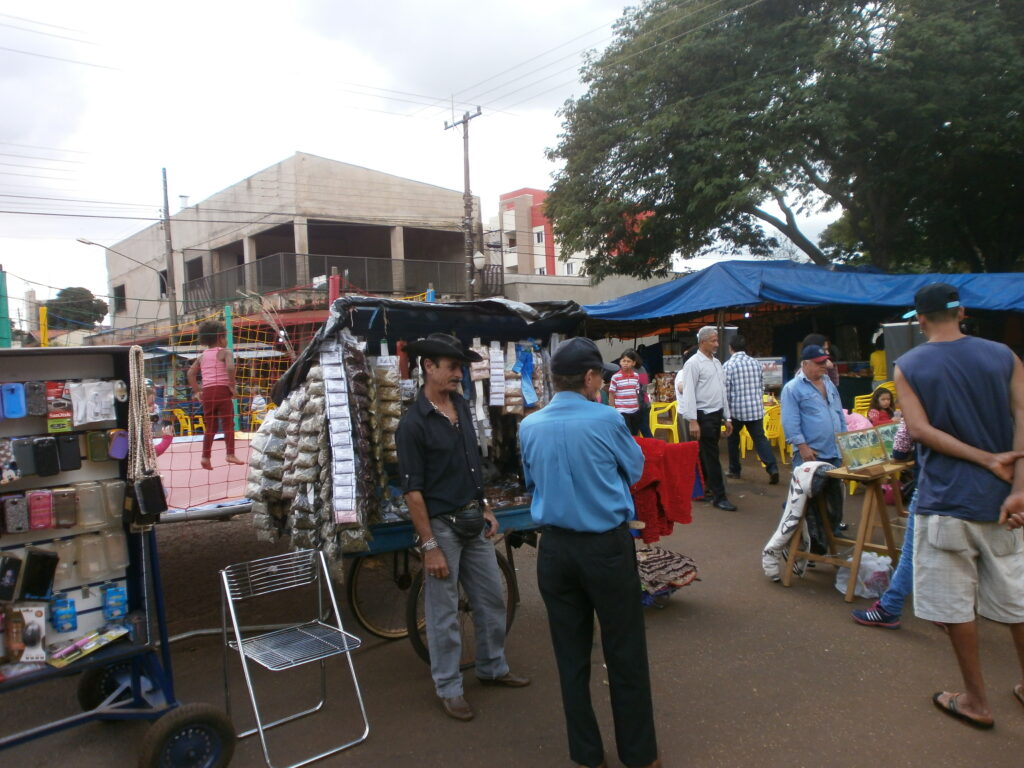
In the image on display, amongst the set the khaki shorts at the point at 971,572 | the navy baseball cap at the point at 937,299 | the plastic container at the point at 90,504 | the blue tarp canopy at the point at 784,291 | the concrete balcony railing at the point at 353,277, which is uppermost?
the concrete balcony railing at the point at 353,277

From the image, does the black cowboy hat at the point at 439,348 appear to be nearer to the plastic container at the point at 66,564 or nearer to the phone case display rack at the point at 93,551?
the phone case display rack at the point at 93,551

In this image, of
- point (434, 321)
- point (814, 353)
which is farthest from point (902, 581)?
point (434, 321)

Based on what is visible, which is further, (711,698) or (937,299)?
(711,698)

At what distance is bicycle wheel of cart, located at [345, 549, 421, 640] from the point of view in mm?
4527

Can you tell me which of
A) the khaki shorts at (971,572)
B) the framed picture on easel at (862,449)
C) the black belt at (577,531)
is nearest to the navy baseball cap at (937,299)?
the khaki shorts at (971,572)

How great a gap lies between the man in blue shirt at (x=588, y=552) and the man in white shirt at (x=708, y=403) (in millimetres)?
4901

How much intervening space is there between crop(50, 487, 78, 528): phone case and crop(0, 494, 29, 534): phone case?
0.36ft

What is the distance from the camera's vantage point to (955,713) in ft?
11.0

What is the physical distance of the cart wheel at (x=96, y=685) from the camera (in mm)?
3572

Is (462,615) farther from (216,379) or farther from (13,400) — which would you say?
(216,379)

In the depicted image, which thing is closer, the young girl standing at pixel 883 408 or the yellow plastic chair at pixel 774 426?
the young girl standing at pixel 883 408

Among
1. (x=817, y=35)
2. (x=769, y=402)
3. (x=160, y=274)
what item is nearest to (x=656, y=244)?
(x=817, y=35)

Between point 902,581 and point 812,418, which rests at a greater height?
point 812,418

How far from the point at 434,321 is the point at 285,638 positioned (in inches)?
84.3
